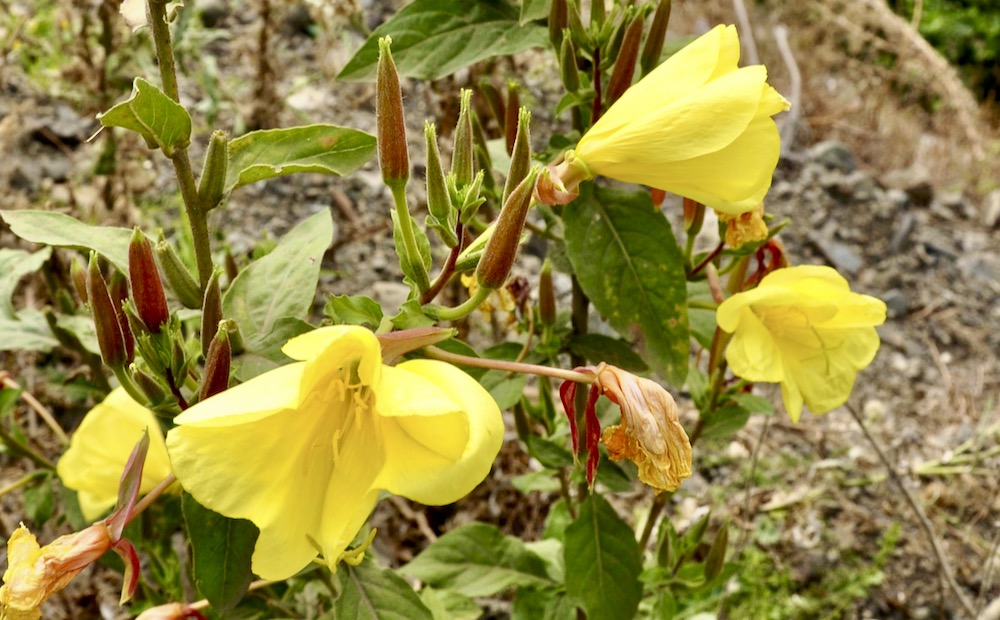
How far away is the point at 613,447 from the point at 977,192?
3969mm

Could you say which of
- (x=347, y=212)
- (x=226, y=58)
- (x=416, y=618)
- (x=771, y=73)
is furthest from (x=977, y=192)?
(x=416, y=618)

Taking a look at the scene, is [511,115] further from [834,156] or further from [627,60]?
[834,156]

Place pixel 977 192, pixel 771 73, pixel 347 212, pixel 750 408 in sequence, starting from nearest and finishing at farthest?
pixel 750 408
pixel 347 212
pixel 977 192
pixel 771 73

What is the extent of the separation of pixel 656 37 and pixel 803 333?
462 millimetres

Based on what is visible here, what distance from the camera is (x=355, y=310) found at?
896 mm

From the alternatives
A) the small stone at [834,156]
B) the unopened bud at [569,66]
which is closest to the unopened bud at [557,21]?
the unopened bud at [569,66]

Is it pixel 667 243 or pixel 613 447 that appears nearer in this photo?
pixel 613 447

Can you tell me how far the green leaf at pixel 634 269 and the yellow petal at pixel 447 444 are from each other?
429mm

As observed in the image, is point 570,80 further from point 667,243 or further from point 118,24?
point 118,24

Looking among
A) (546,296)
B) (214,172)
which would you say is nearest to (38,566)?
(214,172)

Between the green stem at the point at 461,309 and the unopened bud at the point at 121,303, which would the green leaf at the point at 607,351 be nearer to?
the green stem at the point at 461,309

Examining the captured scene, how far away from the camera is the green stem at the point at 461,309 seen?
0.85 metres

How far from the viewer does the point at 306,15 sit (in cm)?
345

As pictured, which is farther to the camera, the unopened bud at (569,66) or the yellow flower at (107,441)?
the yellow flower at (107,441)
